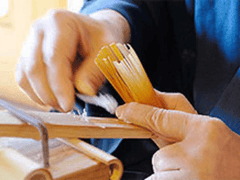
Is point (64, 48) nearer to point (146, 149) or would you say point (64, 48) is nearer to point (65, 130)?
point (65, 130)

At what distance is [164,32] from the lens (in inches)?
31.1

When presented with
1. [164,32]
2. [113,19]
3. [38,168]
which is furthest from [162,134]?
[164,32]

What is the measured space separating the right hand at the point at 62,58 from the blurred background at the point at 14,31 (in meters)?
1.21

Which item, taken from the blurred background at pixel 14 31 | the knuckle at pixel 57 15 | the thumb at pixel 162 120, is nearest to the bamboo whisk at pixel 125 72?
the thumb at pixel 162 120

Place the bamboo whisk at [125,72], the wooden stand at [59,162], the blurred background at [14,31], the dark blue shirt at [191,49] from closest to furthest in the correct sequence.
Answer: the wooden stand at [59,162], the bamboo whisk at [125,72], the dark blue shirt at [191,49], the blurred background at [14,31]

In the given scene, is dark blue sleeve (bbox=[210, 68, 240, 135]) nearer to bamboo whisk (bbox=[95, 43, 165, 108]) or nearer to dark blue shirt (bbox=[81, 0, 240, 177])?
dark blue shirt (bbox=[81, 0, 240, 177])

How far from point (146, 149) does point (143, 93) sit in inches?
7.9

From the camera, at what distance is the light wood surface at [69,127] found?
0.32m

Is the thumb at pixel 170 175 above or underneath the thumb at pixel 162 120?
underneath

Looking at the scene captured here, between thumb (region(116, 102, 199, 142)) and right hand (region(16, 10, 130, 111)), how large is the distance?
3.7 inches

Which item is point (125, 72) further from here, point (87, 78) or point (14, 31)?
point (14, 31)

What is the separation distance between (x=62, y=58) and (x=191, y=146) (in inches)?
9.6

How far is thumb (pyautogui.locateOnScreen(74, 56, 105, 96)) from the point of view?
1.54 feet

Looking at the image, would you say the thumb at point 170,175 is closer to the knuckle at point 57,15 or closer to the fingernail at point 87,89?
the fingernail at point 87,89
